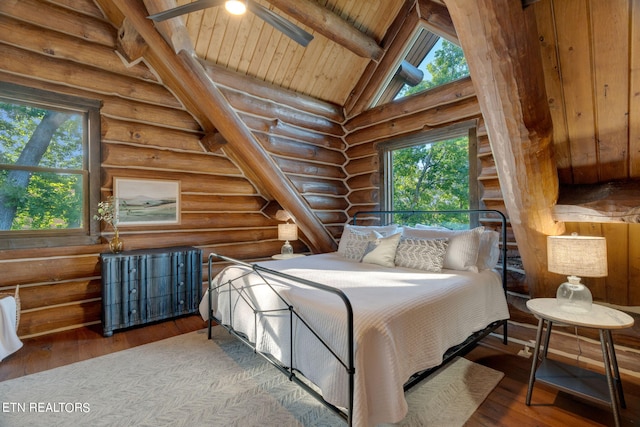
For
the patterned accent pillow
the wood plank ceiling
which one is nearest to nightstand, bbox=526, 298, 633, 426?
the patterned accent pillow

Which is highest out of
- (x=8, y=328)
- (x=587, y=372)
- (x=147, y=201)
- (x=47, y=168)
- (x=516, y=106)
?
(x=516, y=106)

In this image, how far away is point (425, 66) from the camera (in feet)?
13.3

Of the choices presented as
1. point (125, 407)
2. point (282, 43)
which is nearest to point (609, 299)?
point (125, 407)

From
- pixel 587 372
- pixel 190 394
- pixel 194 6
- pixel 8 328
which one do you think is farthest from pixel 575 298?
pixel 8 328

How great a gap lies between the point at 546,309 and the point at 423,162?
8.15 ft

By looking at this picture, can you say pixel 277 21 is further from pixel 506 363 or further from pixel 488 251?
pixel 506 363

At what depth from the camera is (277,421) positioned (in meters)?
1.86

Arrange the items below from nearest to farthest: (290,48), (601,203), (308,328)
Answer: (308,328), (601,203), (290,48)

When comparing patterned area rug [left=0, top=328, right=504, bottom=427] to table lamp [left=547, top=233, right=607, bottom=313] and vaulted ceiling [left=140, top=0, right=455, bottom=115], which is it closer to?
table lamp [left=547, top=233, right=607, bottom=313]

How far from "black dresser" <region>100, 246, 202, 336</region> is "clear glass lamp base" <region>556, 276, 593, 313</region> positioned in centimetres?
360

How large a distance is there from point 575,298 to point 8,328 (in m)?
4.47

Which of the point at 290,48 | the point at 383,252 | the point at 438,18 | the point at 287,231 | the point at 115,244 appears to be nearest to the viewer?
the point at 383,252

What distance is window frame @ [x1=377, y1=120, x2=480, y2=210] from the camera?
3.54 m

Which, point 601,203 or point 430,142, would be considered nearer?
point 601,203
